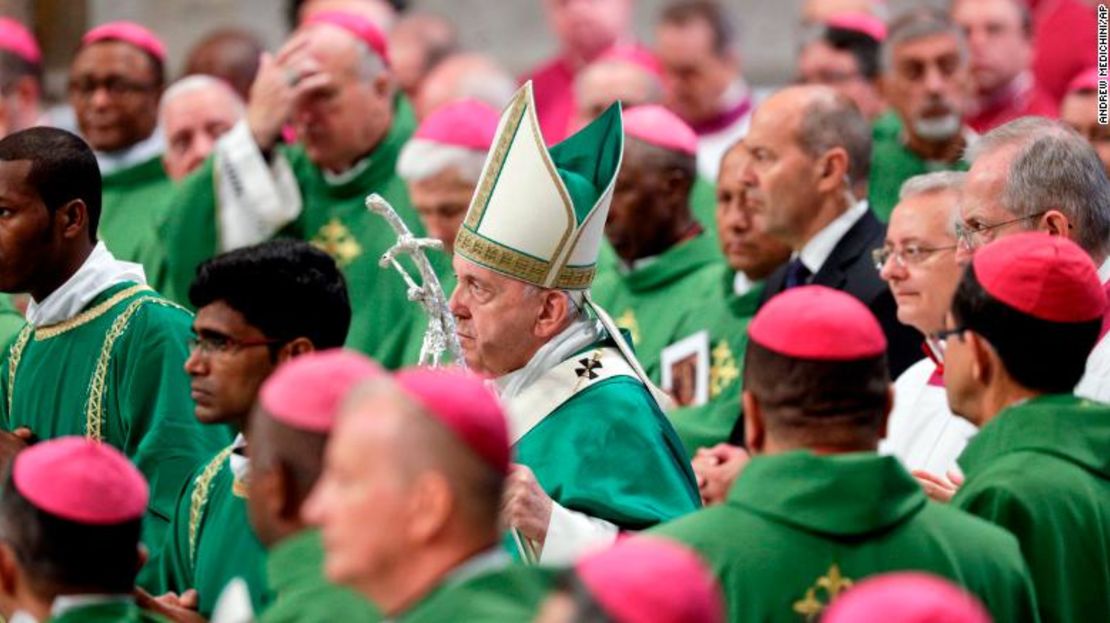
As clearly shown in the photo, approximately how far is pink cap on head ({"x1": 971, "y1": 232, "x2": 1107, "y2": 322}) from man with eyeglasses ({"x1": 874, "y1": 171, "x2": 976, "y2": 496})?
42.7 inches

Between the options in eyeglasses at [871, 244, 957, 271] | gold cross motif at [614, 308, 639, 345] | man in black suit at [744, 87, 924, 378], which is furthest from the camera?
gold cross motif at [614, 308, 639, 345]

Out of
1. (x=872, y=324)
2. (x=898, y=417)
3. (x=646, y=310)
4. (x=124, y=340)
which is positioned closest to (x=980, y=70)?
(x=646, y=310)

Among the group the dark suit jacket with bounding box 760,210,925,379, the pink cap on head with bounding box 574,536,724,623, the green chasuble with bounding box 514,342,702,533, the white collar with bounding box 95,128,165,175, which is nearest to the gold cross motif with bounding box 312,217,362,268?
the white collar with bounding box 95,128,165,175

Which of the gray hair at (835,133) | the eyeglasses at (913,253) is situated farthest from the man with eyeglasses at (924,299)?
the gray hair at (835,133)

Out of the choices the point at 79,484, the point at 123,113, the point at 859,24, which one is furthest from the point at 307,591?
the point at 859,24

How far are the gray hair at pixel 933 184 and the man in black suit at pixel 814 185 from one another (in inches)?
24.6

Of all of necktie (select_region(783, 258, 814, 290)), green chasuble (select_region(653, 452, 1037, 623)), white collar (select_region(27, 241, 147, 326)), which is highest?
green chasuble (select_region(653, 452, 1037, 623))

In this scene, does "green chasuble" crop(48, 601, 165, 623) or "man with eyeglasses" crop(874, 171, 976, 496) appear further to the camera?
"man with eyeglasses" crop(874, 171, 976, 496)

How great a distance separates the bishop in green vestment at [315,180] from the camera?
28.4 ft

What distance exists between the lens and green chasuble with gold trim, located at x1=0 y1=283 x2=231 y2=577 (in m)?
6.15

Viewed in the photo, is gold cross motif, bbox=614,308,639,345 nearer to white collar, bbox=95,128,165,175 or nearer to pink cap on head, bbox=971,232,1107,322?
white collar, bbox=95,128,165,175

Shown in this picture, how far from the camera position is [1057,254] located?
5.07m

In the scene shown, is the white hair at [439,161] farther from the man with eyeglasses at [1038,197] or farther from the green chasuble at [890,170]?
the man with eyeglasses at [1038,197]

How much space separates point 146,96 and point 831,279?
3480 millimetres
